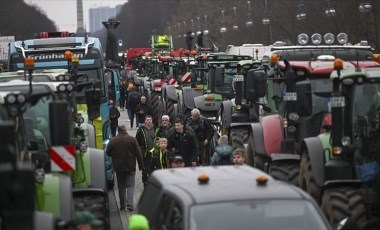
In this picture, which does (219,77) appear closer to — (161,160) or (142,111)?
(142,111)

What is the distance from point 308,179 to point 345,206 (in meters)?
1.67

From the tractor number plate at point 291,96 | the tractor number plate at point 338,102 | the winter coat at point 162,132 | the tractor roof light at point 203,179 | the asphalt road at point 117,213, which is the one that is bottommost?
the asphalt road at point 117,213

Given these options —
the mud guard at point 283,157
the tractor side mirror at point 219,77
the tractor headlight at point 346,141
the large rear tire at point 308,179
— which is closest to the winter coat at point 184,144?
the mud guard at point 283,157

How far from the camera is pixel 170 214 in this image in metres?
10.1

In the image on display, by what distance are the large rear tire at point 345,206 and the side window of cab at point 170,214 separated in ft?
9.39

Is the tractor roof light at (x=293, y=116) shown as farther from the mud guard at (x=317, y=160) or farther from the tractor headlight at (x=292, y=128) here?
the mud guard at (x=317, y=160)

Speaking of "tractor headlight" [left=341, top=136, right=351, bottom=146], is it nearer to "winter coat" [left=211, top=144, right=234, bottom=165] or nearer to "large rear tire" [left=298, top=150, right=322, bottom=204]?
"large rear tire" [left=298, top=150, right=322, bottom=204]

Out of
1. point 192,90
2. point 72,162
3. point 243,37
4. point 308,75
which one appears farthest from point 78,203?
point 243,37

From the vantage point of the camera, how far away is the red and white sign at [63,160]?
12.6 metres

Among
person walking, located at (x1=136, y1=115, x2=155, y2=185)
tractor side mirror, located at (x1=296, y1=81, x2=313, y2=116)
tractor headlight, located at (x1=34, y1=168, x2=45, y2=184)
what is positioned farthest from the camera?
person walking, located at (x1=136, y1=115, x2=155, y2=185)

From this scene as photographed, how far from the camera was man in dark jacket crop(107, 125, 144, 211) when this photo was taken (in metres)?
19.5

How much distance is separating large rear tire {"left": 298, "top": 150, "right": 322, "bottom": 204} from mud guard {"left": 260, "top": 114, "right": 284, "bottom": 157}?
7.34 ft

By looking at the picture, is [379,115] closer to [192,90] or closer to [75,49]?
[75,49]

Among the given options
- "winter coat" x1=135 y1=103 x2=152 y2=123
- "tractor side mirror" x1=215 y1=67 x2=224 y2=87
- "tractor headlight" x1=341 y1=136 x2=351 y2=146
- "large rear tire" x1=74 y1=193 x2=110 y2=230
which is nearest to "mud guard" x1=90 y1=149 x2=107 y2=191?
"large rear tire" x1=74 y1=193 x2=110 y2=230
